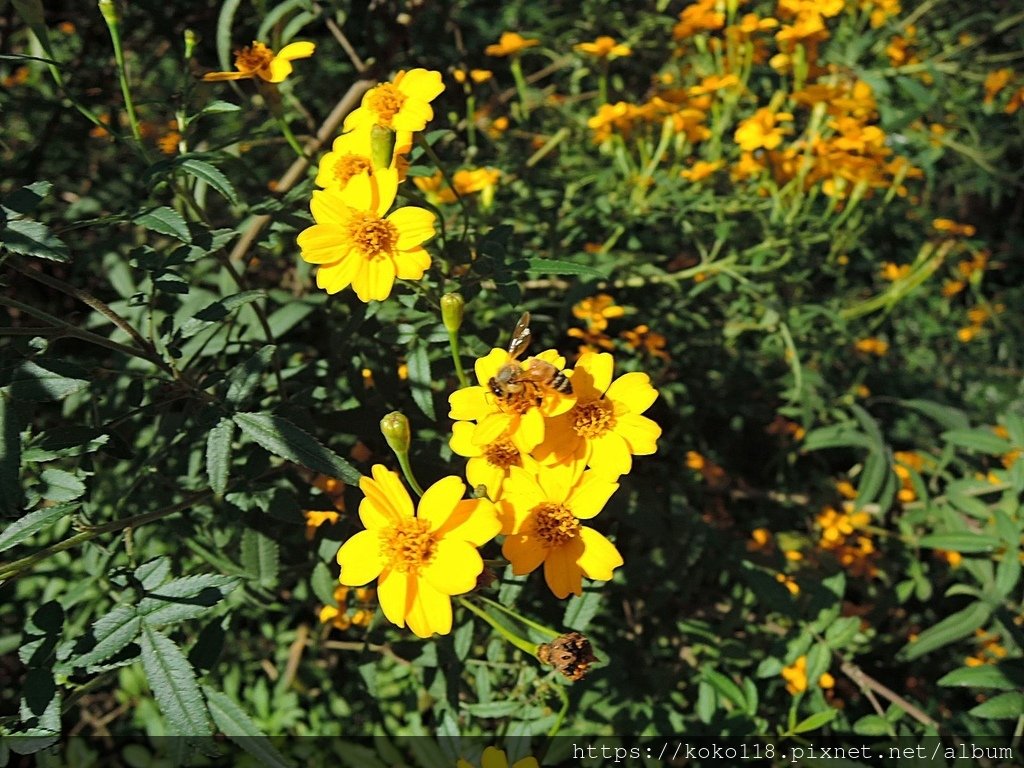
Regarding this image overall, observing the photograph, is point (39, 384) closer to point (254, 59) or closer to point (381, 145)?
point (381, 145)

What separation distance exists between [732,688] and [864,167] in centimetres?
114

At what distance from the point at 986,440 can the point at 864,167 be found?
67cm

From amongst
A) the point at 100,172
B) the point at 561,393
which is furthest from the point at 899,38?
the point at 100,172

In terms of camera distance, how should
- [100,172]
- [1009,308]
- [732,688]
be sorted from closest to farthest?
[732,688]
[100,172]
[1009,308]

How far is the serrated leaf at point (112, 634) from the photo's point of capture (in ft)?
3.25

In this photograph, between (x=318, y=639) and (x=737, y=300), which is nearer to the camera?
(x=318, y=639)

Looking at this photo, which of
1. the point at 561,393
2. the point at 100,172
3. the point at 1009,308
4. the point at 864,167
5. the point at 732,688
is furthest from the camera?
the point at 1009,308

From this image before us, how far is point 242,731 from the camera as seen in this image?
3.61 feet

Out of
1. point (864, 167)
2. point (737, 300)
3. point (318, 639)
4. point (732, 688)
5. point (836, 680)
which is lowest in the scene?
point (836, 680)

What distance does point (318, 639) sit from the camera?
6.18ft

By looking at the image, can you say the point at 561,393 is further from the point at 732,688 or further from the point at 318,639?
the point at 318,639

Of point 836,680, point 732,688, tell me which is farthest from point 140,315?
point 836,680

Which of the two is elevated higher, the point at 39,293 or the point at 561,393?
the point at 561,393

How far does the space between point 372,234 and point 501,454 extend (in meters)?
0.33
